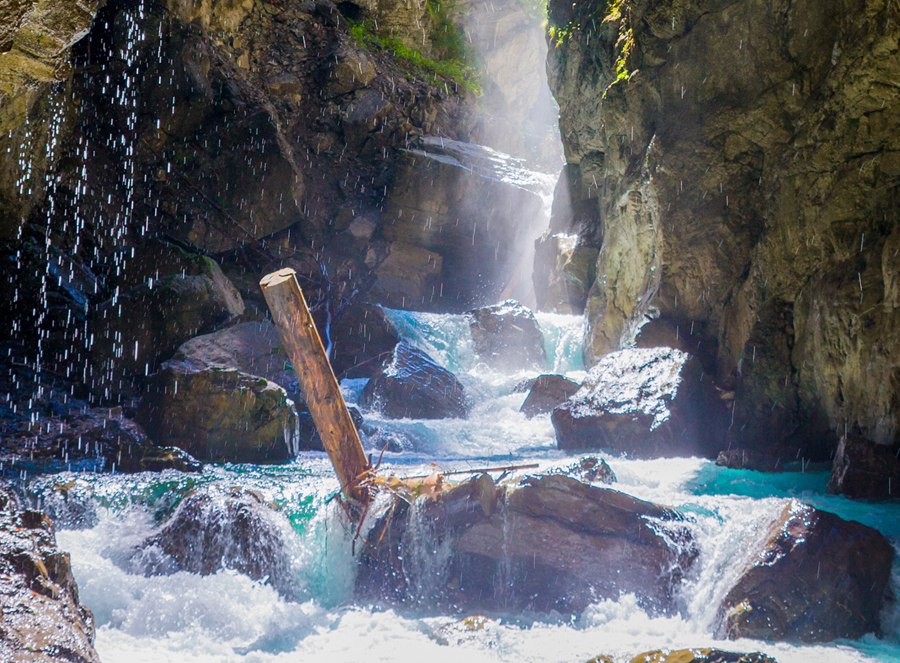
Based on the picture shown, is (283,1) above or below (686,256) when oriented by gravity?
above

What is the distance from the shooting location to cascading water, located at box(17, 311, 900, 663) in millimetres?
4773

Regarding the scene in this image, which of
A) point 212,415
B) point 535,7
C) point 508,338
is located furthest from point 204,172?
point 535,7

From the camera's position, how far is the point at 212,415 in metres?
9.41

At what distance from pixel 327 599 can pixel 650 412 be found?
6.07 metres

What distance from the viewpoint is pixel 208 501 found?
6094 millimetres

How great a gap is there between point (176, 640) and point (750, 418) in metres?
7.94

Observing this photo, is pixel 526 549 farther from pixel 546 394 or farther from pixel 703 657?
pixel 546 394

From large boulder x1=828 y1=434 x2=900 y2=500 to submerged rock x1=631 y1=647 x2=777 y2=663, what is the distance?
164 inches

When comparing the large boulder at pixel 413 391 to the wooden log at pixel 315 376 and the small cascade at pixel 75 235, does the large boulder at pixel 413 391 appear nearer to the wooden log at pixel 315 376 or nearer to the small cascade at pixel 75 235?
the small cascade at pixel 75 235

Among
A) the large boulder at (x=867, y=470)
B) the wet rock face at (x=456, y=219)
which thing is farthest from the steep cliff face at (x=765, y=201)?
the wet rock face at (x=456, y=219)

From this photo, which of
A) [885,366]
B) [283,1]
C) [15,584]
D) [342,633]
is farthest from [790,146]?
[283,1]

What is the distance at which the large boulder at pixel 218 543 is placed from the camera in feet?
19.0

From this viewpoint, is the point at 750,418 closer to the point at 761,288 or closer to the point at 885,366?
the point at 761,288

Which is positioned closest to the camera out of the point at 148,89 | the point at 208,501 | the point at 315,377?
the point at 315,377
